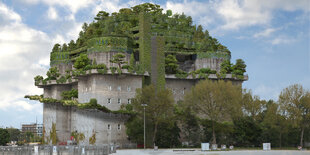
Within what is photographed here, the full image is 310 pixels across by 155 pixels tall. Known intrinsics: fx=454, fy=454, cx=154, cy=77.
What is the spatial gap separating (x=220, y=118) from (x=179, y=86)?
62.3ft

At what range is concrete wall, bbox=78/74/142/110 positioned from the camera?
A: 98.9 meters

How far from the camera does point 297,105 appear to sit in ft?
327

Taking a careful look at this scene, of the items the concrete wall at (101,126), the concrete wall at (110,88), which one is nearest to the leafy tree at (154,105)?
the concrete wall at (110,88)

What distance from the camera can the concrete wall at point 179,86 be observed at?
11100 cm

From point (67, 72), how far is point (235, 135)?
43284 mm

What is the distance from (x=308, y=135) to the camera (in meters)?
109

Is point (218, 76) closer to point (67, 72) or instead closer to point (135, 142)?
point (135, 142)

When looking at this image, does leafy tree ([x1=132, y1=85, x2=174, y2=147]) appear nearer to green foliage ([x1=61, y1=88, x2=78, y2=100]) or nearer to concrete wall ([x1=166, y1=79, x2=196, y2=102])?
concrete wall ([x1=166, y1=79, x2=196, y2=102])

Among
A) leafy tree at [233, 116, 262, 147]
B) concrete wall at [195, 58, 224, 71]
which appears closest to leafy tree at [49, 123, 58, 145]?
concrete wall at [195, 58, 224, 71]

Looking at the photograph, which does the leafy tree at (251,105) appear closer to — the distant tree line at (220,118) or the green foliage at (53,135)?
the distant tree line at (220,118)

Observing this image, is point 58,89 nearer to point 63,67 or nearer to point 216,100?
point 63,67

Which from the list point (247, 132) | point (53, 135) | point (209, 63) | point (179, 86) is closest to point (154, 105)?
point (179, 86)

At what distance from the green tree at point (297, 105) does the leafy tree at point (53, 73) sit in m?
54.7

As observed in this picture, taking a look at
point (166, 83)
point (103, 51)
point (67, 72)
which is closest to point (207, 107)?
point (166, 83)
